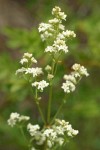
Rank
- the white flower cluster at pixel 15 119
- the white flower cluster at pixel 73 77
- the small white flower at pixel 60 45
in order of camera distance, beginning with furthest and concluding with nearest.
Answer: the white flower cluster at pixel 15 119
the white flower cluster at pixel 73 77
the small white flower at pixel 60 45

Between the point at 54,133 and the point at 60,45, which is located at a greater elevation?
the point at 60,45

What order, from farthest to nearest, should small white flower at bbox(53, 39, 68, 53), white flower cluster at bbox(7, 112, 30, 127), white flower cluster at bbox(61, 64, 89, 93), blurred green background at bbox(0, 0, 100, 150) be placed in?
1. blurred green background at bbox(0, 0, 100, 150)
2. white flower cluster at bbox(7, 112, 30, 127)
3. white flower cluster at bbox(61, 64, 89, 93)
4. small white flower at bbox(53, 39, 68, 53)

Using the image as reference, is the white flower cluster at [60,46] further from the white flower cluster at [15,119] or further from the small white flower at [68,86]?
the white flower cluster at [15,119]

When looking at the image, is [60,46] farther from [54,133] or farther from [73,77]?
[54,133]

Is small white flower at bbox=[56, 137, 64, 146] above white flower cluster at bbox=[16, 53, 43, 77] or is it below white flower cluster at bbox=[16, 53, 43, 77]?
below

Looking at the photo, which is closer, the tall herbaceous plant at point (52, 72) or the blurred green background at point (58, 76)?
the tall herbaceous plant at point (52, 72)

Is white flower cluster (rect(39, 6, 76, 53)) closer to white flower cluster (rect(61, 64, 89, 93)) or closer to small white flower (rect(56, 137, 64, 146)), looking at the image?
white flower cluster (rect(61, 64, 89, 93))

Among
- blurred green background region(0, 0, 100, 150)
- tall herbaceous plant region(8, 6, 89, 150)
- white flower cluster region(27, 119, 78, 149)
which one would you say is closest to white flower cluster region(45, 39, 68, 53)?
tall herbaceous plant region(8, 6, 89, 150)

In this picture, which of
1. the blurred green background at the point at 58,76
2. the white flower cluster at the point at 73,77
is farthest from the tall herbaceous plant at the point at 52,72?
the blurred green background at the point at 58,76

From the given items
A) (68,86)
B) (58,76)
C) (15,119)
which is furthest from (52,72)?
(58,76)

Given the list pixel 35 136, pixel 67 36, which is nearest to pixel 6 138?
pixel 35 136

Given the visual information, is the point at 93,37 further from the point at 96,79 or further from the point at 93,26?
the point at 96,79
